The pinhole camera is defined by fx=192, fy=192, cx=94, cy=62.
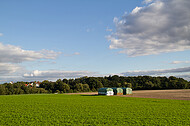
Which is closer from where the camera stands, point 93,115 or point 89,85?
point 93,115

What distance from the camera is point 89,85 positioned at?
141875 millimetres

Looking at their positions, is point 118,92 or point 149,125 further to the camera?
point 118,92

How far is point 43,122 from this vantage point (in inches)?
804

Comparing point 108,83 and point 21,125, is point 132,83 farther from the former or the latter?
point 21,125

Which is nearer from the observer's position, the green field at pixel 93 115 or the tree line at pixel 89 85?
the green field at pixel 93 115

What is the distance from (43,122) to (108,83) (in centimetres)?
13395

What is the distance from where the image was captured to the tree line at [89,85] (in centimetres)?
10575

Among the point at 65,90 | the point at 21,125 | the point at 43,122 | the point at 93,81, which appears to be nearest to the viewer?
the point at 21,125

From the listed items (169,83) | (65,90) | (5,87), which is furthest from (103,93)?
(169,83)

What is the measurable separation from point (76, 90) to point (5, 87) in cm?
3998

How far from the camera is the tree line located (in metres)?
106

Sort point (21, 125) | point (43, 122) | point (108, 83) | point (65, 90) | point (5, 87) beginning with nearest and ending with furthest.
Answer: point (21, 125) < point (43, 122) < point (5, 87) < point (65, 90) < point (108, 83)

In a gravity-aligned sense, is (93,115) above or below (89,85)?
below

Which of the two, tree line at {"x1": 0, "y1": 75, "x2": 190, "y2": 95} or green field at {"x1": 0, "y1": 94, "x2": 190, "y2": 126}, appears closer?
green field at {"x1": 0, "y1": 94, "x2": 190, "y2": 126}
